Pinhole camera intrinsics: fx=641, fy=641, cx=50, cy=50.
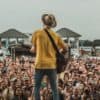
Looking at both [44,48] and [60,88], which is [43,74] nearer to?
[44,48]

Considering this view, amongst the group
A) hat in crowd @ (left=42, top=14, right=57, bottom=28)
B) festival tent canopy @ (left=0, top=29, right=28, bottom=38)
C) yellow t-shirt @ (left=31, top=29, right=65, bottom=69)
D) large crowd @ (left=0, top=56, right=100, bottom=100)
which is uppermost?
festival tent canopy @ (left=0, top=29, right=28, bottom=38)

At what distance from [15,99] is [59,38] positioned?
30.4 ft

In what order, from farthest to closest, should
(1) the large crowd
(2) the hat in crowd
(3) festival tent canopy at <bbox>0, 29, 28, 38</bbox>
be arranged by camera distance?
(3) festival tent canopy at <bbox>0, 29, 28, 38</bbox> → (1) the large crowd → (2) the hat in crowd

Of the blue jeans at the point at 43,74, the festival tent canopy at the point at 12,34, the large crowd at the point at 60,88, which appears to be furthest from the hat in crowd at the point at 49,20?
the festival tent canopy at the point at 12,34

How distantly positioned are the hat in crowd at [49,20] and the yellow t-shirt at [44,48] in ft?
0.37

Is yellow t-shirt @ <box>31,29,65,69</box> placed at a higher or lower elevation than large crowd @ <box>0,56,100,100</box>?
higher

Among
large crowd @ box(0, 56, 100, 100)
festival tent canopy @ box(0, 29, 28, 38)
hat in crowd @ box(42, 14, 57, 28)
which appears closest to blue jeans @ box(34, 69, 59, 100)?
hat in crowd @ box(42, 14, 57, 28)

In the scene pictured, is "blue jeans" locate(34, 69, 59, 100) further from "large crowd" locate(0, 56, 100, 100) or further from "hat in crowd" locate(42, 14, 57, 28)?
"large crowd" locate(0, 56, 100, 100)

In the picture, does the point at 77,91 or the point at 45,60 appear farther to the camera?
the point at 77,91

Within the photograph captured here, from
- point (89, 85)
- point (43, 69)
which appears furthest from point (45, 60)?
→ point (89, 85)

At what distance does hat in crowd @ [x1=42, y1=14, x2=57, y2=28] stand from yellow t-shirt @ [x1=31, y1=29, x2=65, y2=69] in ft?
0.37

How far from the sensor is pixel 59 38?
36.9 ft

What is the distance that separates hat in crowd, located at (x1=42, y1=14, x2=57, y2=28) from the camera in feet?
36.5

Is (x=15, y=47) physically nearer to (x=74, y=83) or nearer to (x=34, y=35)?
(x=74, y=83)
